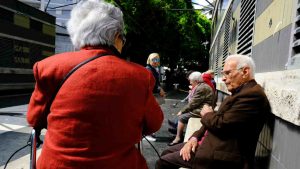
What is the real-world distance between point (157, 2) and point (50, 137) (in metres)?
25.5

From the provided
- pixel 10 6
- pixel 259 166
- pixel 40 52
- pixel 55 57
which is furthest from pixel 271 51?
pixel 40 52

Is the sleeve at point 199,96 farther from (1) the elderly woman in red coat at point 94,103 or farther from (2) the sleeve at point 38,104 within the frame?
(2) the sleeve at point 38,104

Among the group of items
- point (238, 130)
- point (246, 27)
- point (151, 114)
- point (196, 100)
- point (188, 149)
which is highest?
point (246, 27)

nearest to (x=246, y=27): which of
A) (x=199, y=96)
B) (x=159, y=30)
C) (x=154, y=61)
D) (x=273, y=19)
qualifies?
(x=199, y=96)

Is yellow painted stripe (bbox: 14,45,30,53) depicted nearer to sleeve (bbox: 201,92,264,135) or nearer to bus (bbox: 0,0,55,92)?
bus (bbox: 0,0,55,92)

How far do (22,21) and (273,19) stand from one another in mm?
17128

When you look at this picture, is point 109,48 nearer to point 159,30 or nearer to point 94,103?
point 94,103

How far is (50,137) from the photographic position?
200 cm

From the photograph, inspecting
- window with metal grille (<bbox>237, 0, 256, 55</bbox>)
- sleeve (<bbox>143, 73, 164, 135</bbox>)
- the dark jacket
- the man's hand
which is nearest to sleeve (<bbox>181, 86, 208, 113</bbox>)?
window with metal grille (<bbox>237, 0, 256, 55</bbox>)

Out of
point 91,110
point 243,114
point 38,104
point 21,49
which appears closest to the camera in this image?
point 91,110

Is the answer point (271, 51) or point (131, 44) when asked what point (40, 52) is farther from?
point (271, 51)

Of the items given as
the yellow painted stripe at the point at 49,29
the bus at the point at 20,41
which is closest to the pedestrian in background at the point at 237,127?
the bus at the point at 20,41

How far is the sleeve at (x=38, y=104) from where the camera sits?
2.01 metres

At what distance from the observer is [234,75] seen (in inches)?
144
